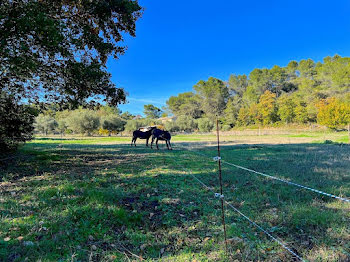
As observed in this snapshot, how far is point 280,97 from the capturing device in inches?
2208

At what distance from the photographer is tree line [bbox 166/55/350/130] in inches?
1801

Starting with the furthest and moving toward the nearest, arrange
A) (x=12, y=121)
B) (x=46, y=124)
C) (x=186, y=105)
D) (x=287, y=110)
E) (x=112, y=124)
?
(x=186, y=105) → (x=46, y=124) → (x=287, y=110) → (x=112, y=124) → (x=12, y=121)

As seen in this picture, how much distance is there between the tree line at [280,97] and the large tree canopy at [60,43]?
2472 cm

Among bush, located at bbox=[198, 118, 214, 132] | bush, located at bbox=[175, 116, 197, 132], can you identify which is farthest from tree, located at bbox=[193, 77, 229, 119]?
bush, located at bbox=[198, 118, 214, 132]

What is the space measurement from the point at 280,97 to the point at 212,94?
81.1 feet

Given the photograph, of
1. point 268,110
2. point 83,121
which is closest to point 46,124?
point 83,121

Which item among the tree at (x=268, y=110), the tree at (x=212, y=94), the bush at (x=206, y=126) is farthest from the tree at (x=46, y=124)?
the tree at (x=268, y=110)

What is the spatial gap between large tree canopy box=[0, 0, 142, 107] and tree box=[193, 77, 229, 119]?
210 feet

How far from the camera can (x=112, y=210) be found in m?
3.43

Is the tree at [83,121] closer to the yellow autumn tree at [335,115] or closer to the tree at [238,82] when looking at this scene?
the yellow autumn tree at [335,115]

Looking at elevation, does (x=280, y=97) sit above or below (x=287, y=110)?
above

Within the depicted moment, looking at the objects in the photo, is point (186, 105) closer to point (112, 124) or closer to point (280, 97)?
point (280, 97)

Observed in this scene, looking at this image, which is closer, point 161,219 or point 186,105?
point 161,219

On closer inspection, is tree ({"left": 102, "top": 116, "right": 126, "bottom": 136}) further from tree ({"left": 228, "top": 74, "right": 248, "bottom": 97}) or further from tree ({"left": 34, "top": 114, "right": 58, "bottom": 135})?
tree ({"left": 228, "top": 74, "right": 248, "bottom": 97})
